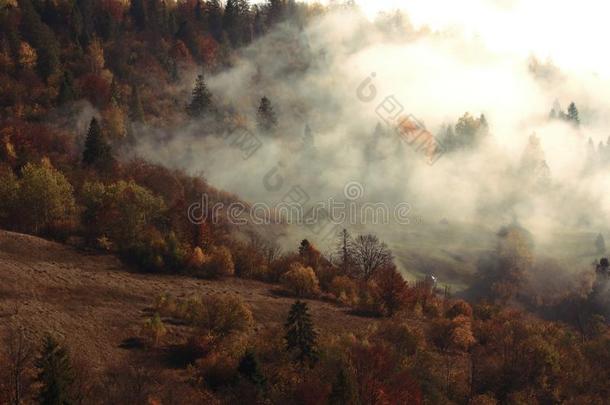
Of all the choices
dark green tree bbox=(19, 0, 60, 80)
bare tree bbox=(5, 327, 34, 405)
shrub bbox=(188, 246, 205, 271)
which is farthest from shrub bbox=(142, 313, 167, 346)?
dark green tree bbox=(19, 0, 60, 80)

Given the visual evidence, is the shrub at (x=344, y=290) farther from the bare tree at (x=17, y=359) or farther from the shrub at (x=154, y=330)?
the bare tree at (x=17, y=359)

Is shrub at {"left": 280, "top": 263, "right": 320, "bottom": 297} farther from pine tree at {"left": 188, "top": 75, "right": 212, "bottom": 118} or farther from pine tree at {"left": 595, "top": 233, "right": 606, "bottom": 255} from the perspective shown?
pine tree at {"left": 595, "top": 233, "right": 606, "bottom": 255}

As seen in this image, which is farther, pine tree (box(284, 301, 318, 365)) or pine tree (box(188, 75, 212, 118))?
pine tree (box(188, 75, 212, 118))

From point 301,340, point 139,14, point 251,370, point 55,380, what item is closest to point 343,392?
point 251,370

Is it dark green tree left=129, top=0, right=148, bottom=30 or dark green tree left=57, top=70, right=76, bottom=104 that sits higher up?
dark green tree left=129, top=0, right=148, bottom=30

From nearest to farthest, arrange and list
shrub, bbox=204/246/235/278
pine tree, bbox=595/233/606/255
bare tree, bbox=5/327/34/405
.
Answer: bare tree, bbox=5/327/34/405, shrub, bbox=204/246/235/278, pine tree, bbox=595/233/606/255
